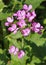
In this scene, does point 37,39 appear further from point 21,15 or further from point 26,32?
point 21,15

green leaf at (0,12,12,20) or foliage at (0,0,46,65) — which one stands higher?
green leaf at (0,12,12,20)

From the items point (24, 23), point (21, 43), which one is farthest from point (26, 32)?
point (21, 43)

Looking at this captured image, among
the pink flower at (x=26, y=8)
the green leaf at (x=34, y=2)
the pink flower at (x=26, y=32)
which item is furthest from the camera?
the green leaf at (x=34, y=2)

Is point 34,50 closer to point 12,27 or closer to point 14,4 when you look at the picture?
point 12,27

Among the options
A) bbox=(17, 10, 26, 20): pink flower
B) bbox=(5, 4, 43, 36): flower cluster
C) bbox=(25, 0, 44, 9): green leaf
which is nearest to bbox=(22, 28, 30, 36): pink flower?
bbox=(5, 4, 43, 36): flower cluster

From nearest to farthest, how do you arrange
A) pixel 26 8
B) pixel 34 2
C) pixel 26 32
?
pixel 26 32
pixel 26 8
pixel 34 2

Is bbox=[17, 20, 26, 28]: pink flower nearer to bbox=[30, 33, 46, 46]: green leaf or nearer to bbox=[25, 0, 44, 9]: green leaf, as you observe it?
bbox=[30, 33, 46, 46]: green leaf

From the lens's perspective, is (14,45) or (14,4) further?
(14,4)

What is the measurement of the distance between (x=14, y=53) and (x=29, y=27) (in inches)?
10.2

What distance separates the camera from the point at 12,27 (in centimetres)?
227

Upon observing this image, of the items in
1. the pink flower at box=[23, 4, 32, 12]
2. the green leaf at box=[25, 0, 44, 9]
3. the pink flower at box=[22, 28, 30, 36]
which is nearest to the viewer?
the pink flower at box=[22, 28, 30, 36]

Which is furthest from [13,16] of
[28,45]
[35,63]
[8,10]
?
[35,63]

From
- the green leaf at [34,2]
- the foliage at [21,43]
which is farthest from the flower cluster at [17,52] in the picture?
the green leaf at [34,2]

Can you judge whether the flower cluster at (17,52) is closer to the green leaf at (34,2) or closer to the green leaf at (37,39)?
the green leaf at (37,39)
